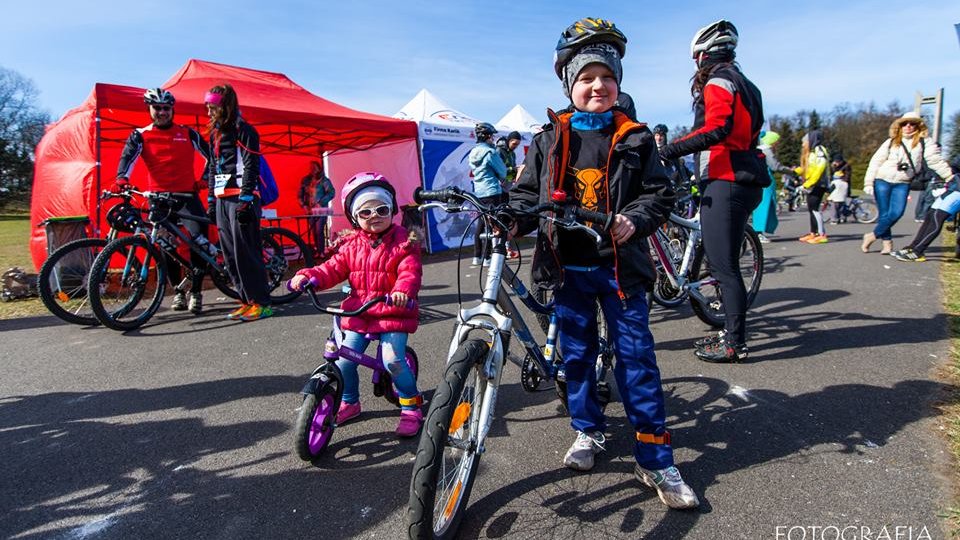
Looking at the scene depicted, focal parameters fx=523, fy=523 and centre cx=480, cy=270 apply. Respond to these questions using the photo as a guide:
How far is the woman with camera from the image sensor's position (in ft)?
23.4

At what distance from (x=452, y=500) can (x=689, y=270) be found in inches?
130

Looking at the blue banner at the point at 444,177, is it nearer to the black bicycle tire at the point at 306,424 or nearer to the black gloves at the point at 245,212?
the black gloves at the point at 245,212

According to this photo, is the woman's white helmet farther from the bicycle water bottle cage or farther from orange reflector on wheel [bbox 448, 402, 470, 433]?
the bicycle water bottle cage

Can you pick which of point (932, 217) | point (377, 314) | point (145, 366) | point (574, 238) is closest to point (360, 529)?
point (377, 314)

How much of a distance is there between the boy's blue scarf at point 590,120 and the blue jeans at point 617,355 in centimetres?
61

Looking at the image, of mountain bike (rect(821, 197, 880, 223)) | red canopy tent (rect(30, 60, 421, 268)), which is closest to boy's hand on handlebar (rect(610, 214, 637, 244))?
red canopy tent (rect(30, 60, 421, 268))

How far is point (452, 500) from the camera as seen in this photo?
199cm

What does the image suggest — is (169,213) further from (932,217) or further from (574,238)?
(932,217)

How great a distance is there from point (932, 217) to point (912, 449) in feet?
22.5

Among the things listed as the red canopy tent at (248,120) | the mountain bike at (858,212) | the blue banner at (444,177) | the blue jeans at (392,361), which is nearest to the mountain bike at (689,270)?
the blue jeans at (392,361)

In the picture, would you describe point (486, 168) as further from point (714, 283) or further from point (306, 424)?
point (306, 424)

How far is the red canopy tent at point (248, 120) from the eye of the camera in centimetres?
678

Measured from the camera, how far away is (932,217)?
24.6 feet

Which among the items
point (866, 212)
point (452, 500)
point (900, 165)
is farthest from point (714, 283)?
point (866, 212)
